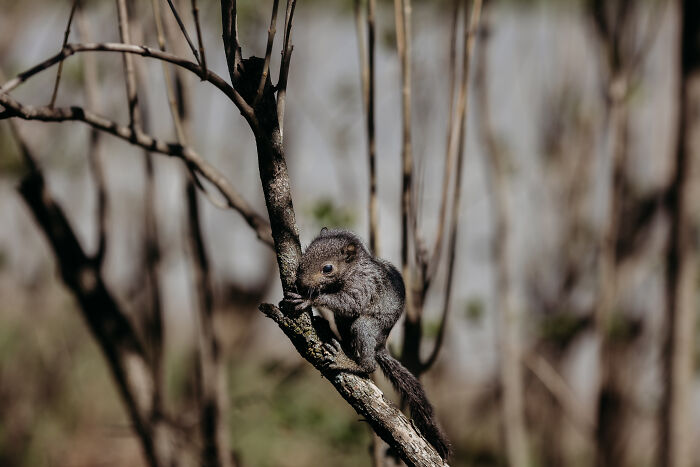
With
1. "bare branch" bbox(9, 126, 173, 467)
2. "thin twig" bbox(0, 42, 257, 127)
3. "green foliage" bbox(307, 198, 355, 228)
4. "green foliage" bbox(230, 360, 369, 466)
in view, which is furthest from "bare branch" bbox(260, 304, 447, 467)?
"green foliage" bbox(230, 360, 369, 466)

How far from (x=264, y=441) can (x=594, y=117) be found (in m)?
3.51

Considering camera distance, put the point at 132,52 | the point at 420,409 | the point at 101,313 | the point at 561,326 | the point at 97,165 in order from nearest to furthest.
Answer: the point at 132,52 → the point at 420,409 → the point at 101,313 → the point at 97,165 → the point at 561,326

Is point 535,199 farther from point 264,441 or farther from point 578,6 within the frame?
point 264,441

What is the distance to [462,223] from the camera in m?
4.15

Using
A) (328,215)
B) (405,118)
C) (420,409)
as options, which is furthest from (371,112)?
(328,215)

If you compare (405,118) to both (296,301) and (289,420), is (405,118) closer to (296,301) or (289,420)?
(296,301)

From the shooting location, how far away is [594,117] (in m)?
4.45

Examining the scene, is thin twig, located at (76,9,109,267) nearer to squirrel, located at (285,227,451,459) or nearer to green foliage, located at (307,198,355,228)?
green foliage, located at (307,198,355,228)

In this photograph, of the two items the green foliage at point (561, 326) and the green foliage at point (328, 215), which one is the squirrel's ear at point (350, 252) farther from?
the green foliage at point (561, 326)

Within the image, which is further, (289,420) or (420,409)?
(289,420)

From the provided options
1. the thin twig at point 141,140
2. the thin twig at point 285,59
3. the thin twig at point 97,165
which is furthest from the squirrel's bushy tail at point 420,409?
the thin twig at point 97,165

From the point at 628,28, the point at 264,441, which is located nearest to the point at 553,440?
the point at 264,441

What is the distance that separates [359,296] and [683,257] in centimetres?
181

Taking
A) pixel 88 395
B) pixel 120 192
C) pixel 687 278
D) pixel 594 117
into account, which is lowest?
pixel 687 278
